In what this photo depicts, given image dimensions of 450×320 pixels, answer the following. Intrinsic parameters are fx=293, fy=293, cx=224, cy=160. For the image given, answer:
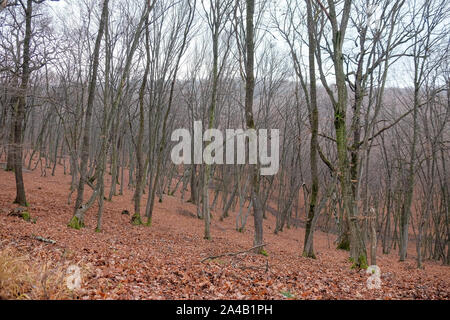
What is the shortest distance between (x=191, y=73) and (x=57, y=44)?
34.1 feet

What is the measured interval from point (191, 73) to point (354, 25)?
1048cm

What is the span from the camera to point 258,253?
9.34 meters

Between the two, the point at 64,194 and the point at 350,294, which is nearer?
the point at 350,294

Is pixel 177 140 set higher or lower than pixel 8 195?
higher

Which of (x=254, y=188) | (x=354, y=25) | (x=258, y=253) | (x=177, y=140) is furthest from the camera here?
(x=177, y=140)

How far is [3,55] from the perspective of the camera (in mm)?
7688

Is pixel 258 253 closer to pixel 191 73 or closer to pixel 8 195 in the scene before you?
pixel 8 195

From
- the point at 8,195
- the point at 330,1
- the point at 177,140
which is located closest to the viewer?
the point at 330,1
